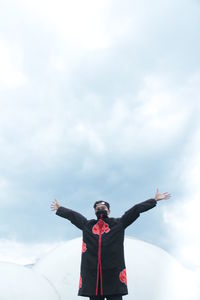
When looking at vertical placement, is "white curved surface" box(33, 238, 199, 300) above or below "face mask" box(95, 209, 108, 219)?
below

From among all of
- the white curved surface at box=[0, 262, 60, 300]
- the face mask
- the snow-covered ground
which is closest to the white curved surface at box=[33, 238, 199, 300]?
the snow-covered ground

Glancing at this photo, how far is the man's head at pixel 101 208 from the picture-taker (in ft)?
12.3

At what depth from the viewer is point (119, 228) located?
3.67 meters

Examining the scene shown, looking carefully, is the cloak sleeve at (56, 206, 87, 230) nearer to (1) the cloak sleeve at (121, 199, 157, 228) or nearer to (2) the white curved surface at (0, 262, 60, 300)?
(1) the cloak sleeve at (121, 199, 157, 228)

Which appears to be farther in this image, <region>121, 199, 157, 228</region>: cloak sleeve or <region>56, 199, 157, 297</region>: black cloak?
<region>121, 199, 157, 228</region>: cloak sleeve

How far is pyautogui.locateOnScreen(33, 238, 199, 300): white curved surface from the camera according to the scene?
4.12 metres

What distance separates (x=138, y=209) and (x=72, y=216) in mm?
629

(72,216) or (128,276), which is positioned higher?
(72,216)

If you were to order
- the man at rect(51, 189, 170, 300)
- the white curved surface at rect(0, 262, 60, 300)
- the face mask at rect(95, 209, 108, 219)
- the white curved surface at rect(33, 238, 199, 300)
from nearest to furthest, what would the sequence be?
1. the man at rect(51, 189, 170, 300)
2. the white curved surface at rect(0, 262, 60, 300)
3. the face mask at rect(95, 209, 108, 219)
4. the white curved surface at rect(33, 238, 199, 300)

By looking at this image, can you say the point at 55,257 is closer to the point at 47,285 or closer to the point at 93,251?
the point at 47,285

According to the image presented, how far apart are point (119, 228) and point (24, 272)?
1.06 m

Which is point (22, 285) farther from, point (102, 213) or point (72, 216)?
point (102, 213)

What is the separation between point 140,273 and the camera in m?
4.17

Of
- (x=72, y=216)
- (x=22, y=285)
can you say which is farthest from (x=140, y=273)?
(x=22, y=285)
